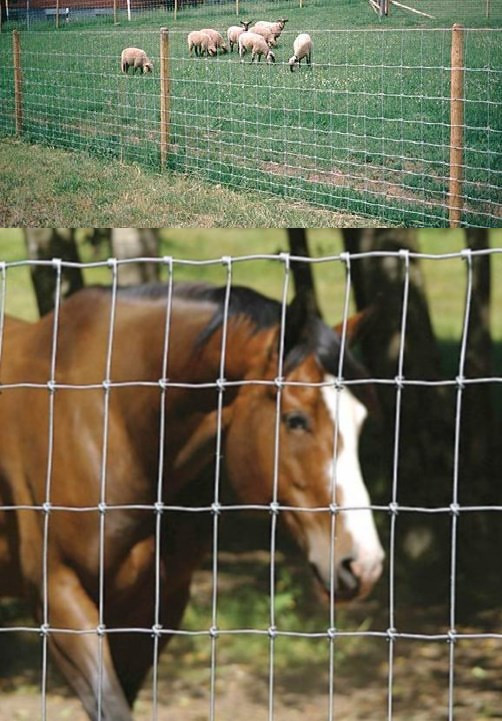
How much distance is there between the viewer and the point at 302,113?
5578 millimetres

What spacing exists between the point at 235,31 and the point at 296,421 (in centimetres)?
227

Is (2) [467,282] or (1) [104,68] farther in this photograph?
(1) [104,68]

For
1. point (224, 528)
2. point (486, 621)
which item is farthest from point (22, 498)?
point (486, 621)

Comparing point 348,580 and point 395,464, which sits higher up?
point 395,464

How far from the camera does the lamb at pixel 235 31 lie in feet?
15.8

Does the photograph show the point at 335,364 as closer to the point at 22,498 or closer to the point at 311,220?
the point at 22,498

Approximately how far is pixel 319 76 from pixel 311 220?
61 centimetres

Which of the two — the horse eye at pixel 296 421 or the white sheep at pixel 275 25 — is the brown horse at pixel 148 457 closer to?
the horse eye at pixel 296 421

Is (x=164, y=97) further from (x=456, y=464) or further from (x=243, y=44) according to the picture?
(x=456, y=464)

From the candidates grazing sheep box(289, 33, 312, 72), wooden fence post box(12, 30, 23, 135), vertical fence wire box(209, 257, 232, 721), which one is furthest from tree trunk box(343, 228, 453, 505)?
wooden fence post box(12, 30, 23, 135)

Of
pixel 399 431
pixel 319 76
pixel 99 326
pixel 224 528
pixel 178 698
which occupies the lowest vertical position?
pixel 178 698

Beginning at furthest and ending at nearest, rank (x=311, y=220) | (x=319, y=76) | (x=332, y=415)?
1. (x=311, y=220)
2. (x=319, y=76)
3. (x=332, y=415)

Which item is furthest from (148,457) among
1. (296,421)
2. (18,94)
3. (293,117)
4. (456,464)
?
(18,94)

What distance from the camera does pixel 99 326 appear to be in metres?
3.10
